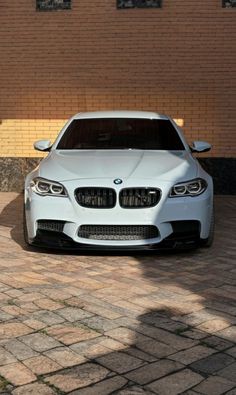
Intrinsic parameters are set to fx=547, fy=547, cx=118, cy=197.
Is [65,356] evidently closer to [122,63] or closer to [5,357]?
[5,357]

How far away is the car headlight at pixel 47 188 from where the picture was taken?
5.34 metres

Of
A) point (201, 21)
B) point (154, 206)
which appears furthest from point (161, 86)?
point (154, 206)

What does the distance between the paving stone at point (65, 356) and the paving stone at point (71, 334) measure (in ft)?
0.40

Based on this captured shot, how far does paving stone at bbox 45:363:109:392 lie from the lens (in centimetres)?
291

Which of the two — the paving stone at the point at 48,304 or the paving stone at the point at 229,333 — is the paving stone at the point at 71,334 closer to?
the paving stone at the point at 48,304

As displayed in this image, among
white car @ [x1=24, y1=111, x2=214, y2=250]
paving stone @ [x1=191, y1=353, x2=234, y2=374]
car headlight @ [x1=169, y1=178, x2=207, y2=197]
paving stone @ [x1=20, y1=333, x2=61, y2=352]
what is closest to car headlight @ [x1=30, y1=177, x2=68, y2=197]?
white car @ [x1=24, y1=111, x2=214, y2=250]

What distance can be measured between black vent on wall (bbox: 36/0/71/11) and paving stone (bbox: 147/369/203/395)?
7909 millimetres

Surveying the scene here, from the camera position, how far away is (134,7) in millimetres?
9414

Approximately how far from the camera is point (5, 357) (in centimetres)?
324

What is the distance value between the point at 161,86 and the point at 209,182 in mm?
4123

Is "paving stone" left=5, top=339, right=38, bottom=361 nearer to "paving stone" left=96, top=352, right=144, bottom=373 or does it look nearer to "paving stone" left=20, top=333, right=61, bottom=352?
"paving stone" left=20, top=333, right=61, bottom=352

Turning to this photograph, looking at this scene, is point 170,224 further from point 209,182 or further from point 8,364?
point 8,364

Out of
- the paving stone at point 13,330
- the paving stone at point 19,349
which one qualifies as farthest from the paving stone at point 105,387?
the paving stone at point 13,330

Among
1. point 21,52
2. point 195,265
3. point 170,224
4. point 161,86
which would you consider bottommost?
point 195,265
